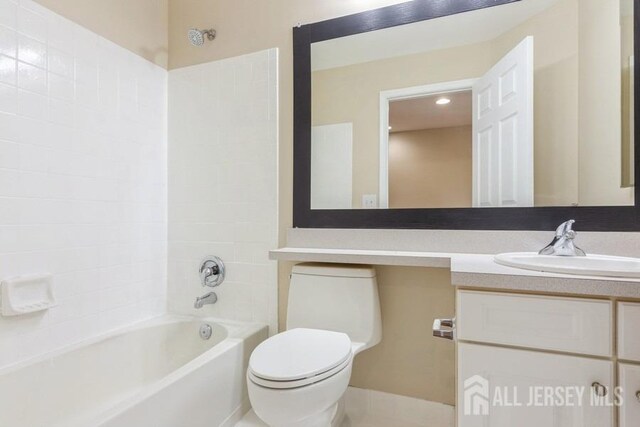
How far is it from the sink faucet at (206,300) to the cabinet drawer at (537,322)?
4.24 feet

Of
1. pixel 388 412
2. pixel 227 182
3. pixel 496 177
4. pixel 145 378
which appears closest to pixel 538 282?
pixel 496 177

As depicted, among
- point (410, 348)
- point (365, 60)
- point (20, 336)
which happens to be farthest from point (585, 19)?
point (20, 336)

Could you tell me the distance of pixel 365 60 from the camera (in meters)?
1.58

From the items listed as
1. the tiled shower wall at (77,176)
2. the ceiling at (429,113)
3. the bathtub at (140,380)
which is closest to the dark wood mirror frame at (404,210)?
the ceiling at (429,113)

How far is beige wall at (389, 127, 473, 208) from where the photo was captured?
140 centimetres

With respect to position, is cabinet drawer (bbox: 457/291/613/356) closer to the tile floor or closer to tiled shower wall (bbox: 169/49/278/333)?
the tile floor

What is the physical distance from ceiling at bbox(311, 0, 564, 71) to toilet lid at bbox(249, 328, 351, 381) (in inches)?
49.1

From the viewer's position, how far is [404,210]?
1.48 meters

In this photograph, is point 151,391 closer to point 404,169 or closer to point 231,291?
point 231,291

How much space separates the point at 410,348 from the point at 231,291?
94 cm

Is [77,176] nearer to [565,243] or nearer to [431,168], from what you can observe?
[431,168]

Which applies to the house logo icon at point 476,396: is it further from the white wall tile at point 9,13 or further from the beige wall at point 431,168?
the white wall tile at point 9,13

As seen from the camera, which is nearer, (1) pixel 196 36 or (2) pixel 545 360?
(2) pixel 545 360

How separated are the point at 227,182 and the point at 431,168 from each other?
1.03m
